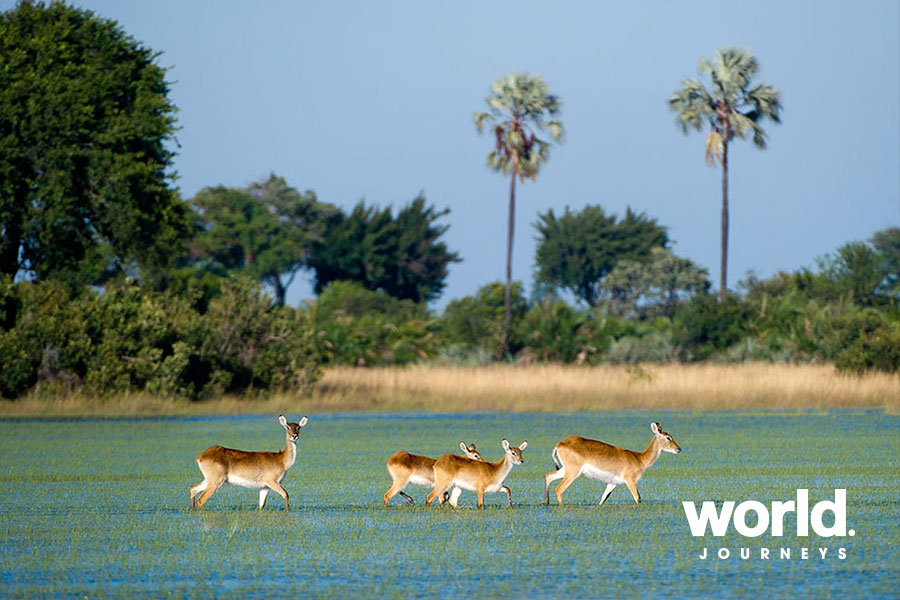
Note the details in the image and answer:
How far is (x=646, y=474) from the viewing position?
1955 centimetres

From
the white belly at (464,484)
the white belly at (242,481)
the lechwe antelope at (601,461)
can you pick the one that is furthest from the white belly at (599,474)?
the white belly at (242,481)

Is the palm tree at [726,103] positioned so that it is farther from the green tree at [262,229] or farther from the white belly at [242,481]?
the white belly at [242,481]

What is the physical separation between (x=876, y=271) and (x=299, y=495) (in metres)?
46.0

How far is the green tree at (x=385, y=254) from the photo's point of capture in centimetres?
8406

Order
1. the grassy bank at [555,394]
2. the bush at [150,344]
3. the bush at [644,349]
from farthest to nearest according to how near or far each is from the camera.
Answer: the bush at [644,349] < the bush at [150,344] < the grassy bank at [555,394]

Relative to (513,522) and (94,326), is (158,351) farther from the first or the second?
(513,522)

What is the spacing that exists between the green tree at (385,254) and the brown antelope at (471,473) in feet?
225

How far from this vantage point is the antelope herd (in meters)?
14.3

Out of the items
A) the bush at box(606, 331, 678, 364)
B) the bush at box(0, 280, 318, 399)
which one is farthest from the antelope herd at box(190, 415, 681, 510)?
the bush at box(606, 331, 678, 364)

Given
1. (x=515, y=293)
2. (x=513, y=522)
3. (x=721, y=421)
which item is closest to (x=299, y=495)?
(x=513, y=522)

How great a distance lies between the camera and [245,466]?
1428 cm

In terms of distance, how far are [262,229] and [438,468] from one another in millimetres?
69256

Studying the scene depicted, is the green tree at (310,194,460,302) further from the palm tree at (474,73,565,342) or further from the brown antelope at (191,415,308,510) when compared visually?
the brown antelope at (191,415,308,510)

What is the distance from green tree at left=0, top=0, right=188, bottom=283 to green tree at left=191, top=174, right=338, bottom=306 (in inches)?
1390
